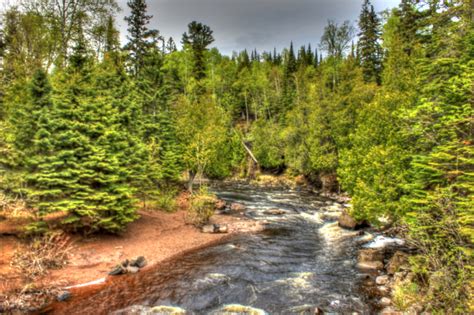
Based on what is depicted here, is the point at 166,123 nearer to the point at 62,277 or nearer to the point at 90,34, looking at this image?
the point at 90,34

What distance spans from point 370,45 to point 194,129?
34.0 metres

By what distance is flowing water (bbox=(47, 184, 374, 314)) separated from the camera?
10859mm

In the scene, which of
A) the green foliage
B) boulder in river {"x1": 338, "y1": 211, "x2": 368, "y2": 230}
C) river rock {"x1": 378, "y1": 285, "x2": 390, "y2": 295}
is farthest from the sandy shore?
the green foliage

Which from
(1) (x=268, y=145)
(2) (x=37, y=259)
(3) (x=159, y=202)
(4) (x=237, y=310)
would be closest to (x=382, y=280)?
(4) (x=237, y=310)

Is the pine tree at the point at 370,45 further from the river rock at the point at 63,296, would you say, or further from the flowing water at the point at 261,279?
the river rock at the point at 63,296

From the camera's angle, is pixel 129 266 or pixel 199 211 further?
pixel 199 211

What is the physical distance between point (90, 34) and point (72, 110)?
15.7 m

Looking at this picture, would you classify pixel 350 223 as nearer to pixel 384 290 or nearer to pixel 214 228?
pixel 384 290

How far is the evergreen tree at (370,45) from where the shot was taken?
1720 inches

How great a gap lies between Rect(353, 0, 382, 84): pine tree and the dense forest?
0.23 metres

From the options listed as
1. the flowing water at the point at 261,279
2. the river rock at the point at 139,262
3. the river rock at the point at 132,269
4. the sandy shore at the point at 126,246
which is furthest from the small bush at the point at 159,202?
the river rock at the point at 132,269

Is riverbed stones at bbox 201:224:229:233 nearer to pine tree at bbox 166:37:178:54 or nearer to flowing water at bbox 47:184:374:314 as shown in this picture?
flowing water at bbox 47:184:374:314

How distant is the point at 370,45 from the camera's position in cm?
4550

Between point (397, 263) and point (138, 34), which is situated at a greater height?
point (138, 34)
